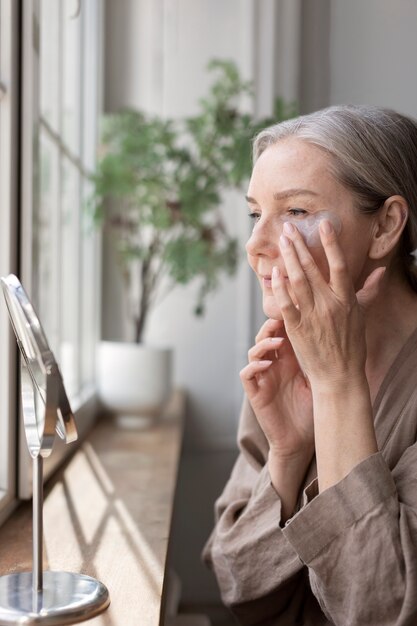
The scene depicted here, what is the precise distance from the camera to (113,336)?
3168 mm

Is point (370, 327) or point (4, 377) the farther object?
point (4, 377)

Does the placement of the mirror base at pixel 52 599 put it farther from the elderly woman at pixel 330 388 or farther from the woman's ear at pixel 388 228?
the woman's ear at pixel 388 228

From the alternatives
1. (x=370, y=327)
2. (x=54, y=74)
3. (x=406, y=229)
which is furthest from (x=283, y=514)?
(x=54, y=74)

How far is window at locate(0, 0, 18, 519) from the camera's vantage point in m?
1.52

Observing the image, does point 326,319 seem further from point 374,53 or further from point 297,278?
point 374,53

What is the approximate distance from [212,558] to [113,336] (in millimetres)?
1697

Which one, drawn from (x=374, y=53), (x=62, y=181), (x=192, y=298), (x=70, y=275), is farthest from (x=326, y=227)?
(x=192, y=298)

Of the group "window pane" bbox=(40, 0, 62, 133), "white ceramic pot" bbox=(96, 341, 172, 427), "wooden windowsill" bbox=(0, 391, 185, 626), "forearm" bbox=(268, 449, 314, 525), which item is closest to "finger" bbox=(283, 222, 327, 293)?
"forearm" bbox=(268, 449, 314, 525)

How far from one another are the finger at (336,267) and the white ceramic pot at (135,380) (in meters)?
1.49

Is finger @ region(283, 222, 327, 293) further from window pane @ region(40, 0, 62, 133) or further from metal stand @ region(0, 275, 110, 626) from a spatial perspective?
window pane @ region(40, 0, 62, 133)

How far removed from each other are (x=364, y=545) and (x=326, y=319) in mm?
292

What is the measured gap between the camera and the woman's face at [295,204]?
1.30m

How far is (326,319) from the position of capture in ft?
3.87

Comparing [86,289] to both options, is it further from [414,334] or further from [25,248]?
[414,334]
